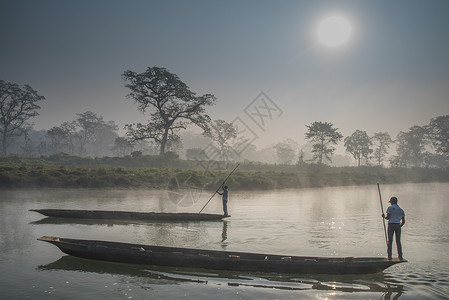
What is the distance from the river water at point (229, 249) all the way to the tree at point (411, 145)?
8846 centimetres

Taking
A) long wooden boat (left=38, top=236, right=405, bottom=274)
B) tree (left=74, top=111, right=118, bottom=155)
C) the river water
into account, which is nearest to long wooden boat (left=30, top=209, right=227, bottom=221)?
the river water

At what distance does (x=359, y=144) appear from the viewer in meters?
101

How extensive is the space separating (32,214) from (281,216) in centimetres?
1458

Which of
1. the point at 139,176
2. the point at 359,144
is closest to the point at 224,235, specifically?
the point at 139,176

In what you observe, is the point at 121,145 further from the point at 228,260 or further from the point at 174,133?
the point at 228,260

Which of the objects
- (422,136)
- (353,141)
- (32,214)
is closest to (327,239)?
(32,214)

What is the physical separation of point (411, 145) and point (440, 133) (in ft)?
27.3

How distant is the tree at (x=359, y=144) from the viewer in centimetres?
10044

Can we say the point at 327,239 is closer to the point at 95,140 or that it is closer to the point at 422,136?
the point at 422,136

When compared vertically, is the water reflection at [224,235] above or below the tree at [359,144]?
below

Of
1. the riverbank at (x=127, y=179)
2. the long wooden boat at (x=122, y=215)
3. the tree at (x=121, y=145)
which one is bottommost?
the long wooden boat at (x=122, y=215)

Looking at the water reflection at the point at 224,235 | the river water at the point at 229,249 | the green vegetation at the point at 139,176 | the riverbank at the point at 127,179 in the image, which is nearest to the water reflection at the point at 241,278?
the river water at the point at 229,249

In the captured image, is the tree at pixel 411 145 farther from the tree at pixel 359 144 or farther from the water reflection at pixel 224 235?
the water reflection at pixel 224 235

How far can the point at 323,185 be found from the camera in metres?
48.6
